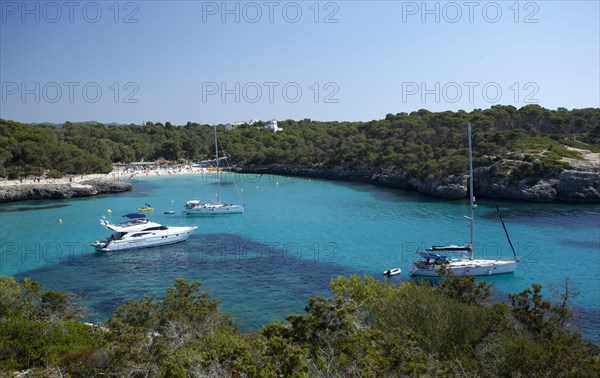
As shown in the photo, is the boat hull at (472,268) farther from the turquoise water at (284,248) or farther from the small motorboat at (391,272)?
the small motorboat at (391,272)

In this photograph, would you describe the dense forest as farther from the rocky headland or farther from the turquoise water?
the turquoise water

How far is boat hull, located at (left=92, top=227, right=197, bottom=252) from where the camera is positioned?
33156 mm

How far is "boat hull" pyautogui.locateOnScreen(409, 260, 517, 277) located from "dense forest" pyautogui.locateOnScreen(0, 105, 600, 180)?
2958 centimetres

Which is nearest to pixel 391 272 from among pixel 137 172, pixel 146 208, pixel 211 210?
pixel 211 210

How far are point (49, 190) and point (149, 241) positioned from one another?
33402 millimetres

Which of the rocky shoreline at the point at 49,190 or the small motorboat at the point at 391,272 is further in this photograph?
the rocky shoreline at the point at 49,190

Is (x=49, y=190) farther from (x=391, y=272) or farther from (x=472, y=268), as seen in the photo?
(x=472, y=268)

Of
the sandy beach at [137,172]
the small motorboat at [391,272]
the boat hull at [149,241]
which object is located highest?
the sandy beach at [137,172]

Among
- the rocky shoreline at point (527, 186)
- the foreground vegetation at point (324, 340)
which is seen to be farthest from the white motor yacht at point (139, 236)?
the rocky shoreline at point (527, 186)

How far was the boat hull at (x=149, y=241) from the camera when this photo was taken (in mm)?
33156

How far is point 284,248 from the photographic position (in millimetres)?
33344

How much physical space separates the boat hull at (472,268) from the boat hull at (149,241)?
A: 18.3 metres

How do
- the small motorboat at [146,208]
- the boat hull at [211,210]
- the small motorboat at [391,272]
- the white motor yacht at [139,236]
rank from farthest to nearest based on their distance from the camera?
the small motorboat at [146,208]
the boat hull at [211,210]
the white motor yacht at [139,236]
the small motorboat at [391,272]

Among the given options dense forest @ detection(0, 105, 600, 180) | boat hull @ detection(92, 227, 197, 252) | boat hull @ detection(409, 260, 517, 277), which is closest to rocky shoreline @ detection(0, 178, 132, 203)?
dense forest @ detection(0, 105, 600, 180)
